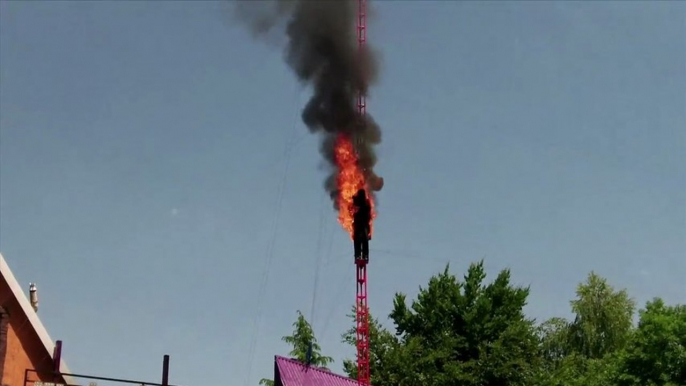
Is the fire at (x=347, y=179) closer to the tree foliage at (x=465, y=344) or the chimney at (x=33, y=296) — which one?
the tree foliage at (x=465, y=344)

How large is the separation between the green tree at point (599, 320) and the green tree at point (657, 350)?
2419 centimetres

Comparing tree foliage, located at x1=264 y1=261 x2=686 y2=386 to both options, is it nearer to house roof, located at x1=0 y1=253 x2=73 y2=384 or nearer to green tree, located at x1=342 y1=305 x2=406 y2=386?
green tree, located at x1=342 y1=305 x2=406 y2=386

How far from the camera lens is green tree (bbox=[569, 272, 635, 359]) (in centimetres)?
7244

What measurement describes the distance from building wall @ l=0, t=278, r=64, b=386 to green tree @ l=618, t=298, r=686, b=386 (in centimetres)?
3110

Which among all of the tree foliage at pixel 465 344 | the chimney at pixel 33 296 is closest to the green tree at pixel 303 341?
the tree foliage at pixel 465 344

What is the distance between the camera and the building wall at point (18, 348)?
23.0 metres

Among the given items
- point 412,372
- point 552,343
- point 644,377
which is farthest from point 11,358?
point 552,343

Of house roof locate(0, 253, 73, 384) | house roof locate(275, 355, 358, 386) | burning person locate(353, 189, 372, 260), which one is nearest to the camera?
house roof locate(0, 253, 73, 384)

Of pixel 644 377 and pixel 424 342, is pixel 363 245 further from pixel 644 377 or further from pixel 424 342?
pixel 644 377

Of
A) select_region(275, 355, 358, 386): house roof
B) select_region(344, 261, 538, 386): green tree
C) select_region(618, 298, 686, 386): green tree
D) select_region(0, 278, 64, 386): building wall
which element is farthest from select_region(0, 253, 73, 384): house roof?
select_region(344, 261, 538, 386): green tree

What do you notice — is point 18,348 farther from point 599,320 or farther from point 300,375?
point 599,320

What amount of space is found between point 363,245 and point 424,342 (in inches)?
423

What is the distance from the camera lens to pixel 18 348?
23625mm

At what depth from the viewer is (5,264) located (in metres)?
23.0
